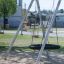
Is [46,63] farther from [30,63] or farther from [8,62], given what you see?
[8,62]

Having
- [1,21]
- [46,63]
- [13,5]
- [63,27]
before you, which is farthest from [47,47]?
[1,21]

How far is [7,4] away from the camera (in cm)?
4181

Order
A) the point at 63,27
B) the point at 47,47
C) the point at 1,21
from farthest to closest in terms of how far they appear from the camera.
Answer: the point at 1,21
the point at 63,27
the point at 47,47

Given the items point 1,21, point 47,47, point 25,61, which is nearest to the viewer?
point 47,47

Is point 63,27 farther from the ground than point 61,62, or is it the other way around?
point 61,62

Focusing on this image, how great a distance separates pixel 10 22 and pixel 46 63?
49.0 m

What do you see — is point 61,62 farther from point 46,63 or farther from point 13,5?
point 13,5

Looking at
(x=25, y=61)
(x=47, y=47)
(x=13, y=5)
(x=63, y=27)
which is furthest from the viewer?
(x=13, y=5)

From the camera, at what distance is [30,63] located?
7711 mm

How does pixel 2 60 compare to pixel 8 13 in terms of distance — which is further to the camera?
pixel 8 13

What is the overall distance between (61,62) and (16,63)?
1375 mm

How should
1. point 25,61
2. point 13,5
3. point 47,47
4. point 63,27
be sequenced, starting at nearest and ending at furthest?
point 47,47 → point 25,61 → point 63,27 → point 13,5

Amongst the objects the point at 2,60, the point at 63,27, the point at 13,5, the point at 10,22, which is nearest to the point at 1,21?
the point at 10,22

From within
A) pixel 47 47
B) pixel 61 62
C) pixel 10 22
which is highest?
pixel 47 47
